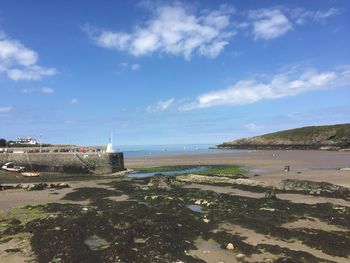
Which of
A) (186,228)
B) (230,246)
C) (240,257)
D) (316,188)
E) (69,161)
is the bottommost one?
(240,257)

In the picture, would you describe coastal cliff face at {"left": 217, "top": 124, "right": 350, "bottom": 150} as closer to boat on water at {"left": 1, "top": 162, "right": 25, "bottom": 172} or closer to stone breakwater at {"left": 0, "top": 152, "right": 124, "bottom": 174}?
stone breakwater at {"left": 0, "top": 152, "right": 124, "bottom": 174}

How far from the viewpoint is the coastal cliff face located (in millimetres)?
134375

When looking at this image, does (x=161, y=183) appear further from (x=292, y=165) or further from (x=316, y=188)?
(x=292, y=165)

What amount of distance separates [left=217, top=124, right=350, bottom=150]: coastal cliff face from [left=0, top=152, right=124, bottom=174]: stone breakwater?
9231cm

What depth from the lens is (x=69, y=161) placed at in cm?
5044

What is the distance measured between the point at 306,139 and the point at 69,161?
11906 cm

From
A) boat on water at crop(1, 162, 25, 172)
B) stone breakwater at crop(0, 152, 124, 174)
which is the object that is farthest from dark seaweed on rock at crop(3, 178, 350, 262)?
boat on water at crop(1, 162, 25, 172)

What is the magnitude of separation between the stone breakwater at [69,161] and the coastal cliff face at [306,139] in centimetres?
9231

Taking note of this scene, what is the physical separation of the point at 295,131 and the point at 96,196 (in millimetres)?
152725

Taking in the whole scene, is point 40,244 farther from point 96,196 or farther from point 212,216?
point 96,196

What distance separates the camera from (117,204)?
23375 millimetres

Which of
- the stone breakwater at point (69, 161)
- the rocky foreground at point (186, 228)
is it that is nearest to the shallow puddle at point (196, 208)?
the rocky foreground at point (186, 228)

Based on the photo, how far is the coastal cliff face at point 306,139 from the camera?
441 feet

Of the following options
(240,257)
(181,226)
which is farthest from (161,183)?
(240,257)
